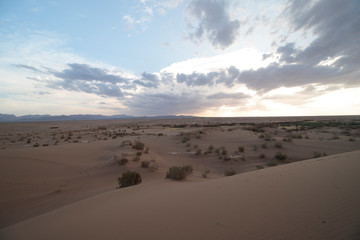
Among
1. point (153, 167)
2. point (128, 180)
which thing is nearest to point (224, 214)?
point (128, 180)

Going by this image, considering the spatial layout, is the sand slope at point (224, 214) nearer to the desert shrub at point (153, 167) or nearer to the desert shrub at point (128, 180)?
the desert shrub at point (128, 180)

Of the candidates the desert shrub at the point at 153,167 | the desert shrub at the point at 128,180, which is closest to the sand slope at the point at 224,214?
the desert shrub at the point at 128,180

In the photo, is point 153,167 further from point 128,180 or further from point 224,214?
point 224,214

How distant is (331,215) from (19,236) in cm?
608

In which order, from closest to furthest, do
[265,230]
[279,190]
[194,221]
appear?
[265,230], [194,221], [279,190]

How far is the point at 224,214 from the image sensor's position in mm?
3250

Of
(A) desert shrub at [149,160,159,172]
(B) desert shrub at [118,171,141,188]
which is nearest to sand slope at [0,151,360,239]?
(B) desert shrub at [118,171,141,188]

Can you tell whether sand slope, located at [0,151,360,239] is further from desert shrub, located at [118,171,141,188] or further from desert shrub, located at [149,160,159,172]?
desert shrub, located at [149,160,159,172]

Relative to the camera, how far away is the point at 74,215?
12.9 feet

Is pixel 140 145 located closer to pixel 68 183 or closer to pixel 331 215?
pixel 68 183

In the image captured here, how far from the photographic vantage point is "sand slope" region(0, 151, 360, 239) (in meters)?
2.67

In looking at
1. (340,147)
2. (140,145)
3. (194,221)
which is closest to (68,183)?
(140,145)

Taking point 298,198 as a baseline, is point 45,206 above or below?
below

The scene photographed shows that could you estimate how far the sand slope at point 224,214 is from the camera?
8.75 feet
